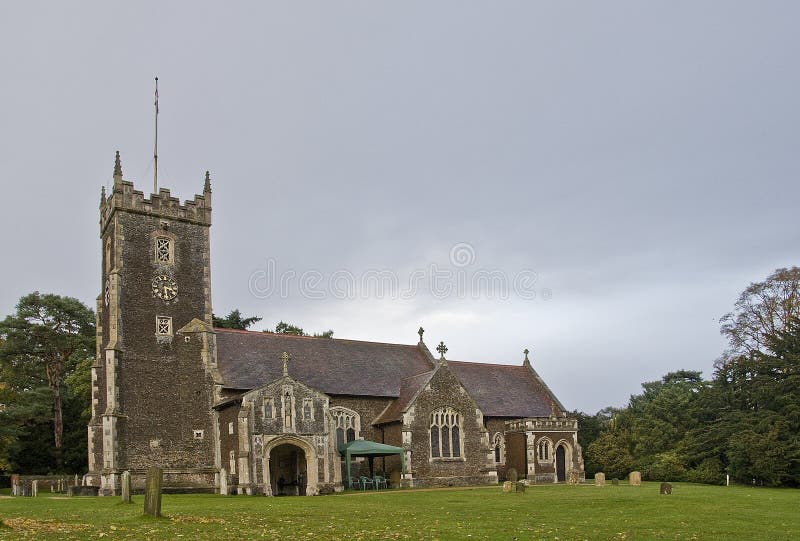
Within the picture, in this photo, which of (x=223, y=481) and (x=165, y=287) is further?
(x=165, y=287)

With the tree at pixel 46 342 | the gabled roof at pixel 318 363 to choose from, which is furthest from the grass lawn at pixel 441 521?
the tree at pixel 46 342

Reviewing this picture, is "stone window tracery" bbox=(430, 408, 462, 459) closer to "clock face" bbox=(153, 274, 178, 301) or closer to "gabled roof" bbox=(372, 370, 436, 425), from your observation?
"gabled roof" bbox=(372, 370, 436, 425)

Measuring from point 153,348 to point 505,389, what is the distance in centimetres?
2331

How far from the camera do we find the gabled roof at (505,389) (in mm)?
49469

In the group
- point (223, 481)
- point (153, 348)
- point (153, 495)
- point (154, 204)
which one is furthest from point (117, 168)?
point (153, 495)

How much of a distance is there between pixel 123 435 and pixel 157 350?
182 inches

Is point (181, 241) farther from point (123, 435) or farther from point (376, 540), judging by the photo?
point (376, 540)

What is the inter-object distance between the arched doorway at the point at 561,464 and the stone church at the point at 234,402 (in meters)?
0.08

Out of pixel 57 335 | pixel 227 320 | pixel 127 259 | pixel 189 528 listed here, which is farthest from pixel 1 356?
pixel 189 528

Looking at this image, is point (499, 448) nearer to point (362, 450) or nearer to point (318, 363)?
point (318, 363)

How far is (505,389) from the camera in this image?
5184cm

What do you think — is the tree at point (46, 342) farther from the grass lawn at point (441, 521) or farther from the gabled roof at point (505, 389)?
the grass lawn at point (441, 521)

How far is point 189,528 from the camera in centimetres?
1641

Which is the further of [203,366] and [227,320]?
[227,320]
